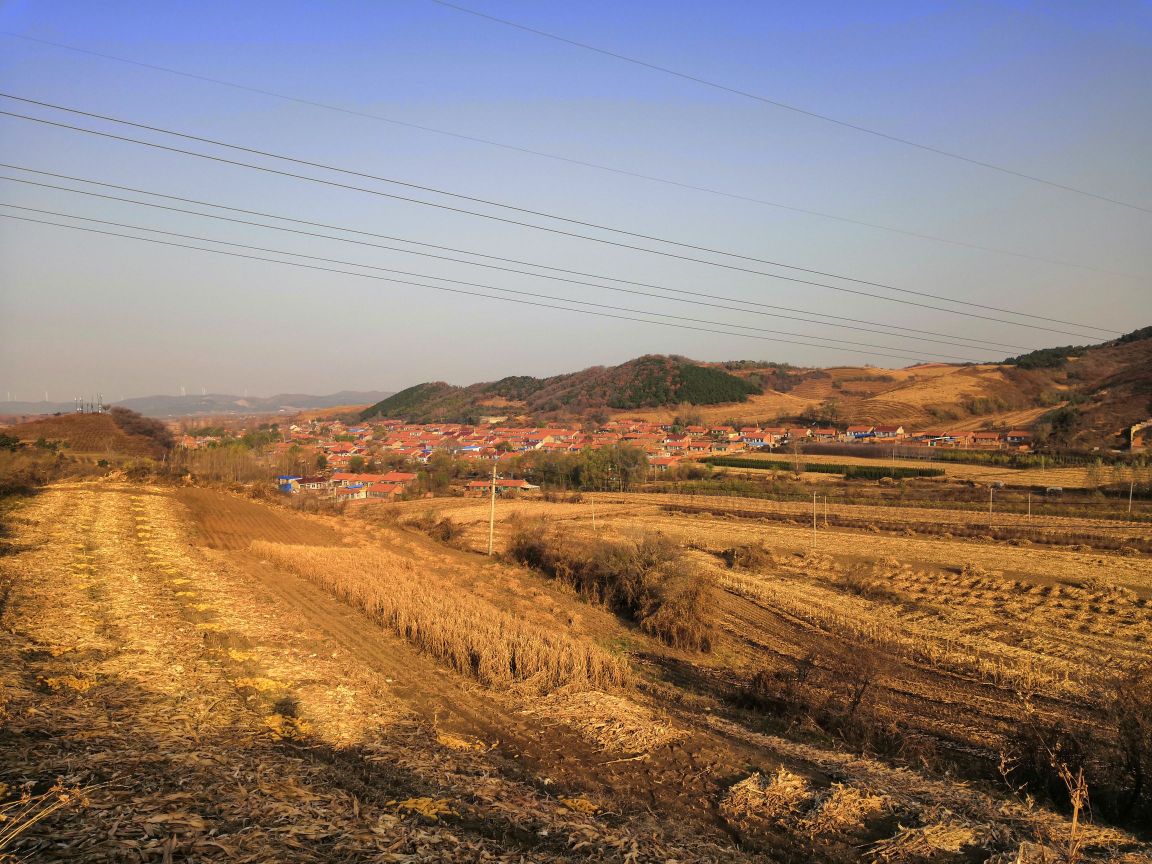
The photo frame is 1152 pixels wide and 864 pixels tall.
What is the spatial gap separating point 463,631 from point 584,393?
130 metres

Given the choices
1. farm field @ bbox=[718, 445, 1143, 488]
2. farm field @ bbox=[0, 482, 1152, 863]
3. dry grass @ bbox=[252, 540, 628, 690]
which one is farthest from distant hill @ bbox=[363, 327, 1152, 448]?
dry grass @ bbox=[252, 540, 628, 690]

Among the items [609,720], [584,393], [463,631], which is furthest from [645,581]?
[584,393]

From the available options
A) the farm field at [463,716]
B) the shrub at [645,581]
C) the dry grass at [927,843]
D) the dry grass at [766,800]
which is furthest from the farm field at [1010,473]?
the dry grass at [927,843]

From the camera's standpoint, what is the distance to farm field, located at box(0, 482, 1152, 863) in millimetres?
5406

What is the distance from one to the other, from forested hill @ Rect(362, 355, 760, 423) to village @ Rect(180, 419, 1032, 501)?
1635 centimetres

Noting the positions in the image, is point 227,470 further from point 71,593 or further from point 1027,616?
point 1027,616

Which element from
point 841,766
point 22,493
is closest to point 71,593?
point 841,766

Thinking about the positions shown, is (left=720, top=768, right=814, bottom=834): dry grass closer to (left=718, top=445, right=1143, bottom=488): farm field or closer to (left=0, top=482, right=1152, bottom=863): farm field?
(left=0, top=482, right=1152, bottom=863): farm field

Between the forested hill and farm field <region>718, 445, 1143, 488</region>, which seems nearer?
farm field <region>718, 445, 1143, 488</region>

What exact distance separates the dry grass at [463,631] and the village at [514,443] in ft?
100.0

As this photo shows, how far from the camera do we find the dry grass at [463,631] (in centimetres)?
1102

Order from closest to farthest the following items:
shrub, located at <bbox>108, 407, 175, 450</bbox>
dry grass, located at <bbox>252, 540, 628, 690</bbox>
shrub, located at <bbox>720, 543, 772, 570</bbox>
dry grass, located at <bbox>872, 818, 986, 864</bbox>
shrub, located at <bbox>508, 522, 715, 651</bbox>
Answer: dry grass, located at <bbox>872, 818, 986, 864</bbox>
dry grass, located at <bbox>252, 540, 628, 690</bbox>
shrub, located at <bbox>508, 522, 715, 651</bbox>
shrub, located at <bbox>720, 543, 772, 570</bbox>
shrub, located at <bbox>108, 407, 175, 450</bbox>

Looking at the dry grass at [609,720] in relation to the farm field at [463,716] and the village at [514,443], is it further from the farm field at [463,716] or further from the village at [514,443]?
the village at [514,443]

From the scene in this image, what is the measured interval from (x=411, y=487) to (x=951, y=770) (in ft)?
185
